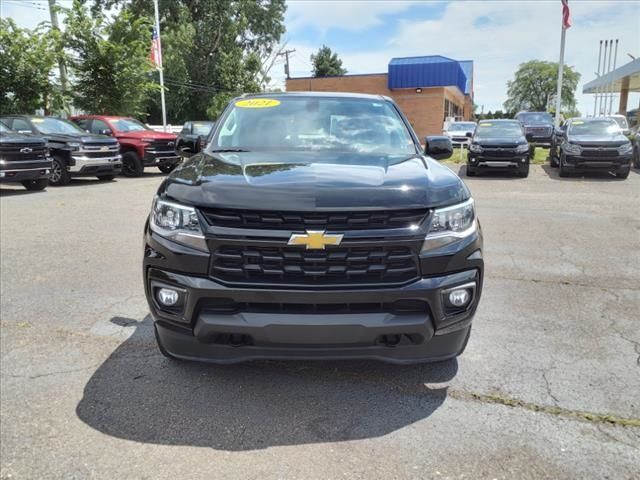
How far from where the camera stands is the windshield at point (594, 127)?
46.4 feet

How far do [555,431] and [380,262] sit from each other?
4.12ft

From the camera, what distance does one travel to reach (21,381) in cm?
322

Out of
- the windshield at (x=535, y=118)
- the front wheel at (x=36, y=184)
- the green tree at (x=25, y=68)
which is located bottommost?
the front wheel at (x=36, y=184)

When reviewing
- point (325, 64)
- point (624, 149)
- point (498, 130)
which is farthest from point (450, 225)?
point (325, 64)

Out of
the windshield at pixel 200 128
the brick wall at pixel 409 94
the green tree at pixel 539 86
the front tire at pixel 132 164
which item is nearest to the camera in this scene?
the front tire at pixel 132 164

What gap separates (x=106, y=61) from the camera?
20.1 m

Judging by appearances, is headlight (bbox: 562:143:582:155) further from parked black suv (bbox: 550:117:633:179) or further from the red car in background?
the red car in background

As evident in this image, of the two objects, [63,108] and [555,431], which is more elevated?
[63,108]

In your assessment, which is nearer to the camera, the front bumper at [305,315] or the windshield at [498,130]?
the front bumper at [305,315]

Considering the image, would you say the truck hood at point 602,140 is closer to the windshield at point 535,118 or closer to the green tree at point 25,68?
the windshield at point 535,118

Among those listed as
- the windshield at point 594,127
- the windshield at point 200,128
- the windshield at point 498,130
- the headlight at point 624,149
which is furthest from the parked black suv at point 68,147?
the headlight at point 624,149

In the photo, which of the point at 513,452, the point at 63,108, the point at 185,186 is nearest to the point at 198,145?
the point at 185,186

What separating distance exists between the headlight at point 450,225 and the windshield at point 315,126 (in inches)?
41.1

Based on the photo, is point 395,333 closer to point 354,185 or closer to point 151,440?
point 354,185
